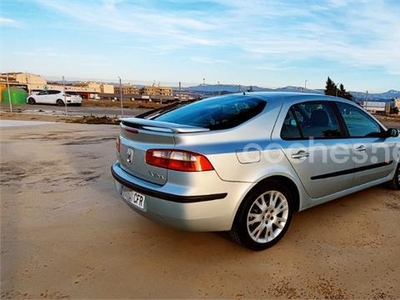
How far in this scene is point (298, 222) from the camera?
359cm

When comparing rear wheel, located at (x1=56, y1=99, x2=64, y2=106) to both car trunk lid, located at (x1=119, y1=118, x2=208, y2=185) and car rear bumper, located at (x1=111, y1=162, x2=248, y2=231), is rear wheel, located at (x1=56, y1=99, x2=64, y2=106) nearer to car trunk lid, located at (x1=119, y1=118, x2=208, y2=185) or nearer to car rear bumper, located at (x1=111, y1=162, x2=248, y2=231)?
car trunk lid, located at (x1=119, y1=118, x2=208, y2=185)

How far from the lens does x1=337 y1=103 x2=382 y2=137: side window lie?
147 inches

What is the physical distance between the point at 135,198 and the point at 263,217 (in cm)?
119

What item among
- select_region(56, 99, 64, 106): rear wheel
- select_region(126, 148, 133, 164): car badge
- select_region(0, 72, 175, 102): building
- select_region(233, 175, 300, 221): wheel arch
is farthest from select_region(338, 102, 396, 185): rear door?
select_region(56, 99, 64, 106): rear wheel

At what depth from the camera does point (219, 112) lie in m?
3.12

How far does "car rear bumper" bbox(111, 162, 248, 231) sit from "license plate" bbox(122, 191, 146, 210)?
31mm

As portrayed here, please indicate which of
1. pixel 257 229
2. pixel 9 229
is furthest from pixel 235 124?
pixel 9 229

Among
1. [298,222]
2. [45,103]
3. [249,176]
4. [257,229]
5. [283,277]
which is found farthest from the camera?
[45,103]

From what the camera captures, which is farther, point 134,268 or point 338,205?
point 338,205

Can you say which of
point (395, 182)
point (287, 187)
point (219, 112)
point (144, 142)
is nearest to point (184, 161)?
point (144, 142)

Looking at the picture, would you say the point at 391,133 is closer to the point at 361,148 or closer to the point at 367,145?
the point at 367,145

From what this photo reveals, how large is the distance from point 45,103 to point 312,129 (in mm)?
29170

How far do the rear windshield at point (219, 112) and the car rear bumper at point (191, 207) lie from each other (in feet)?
2.00

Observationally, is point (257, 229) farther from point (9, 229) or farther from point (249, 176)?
point (9, 229)
